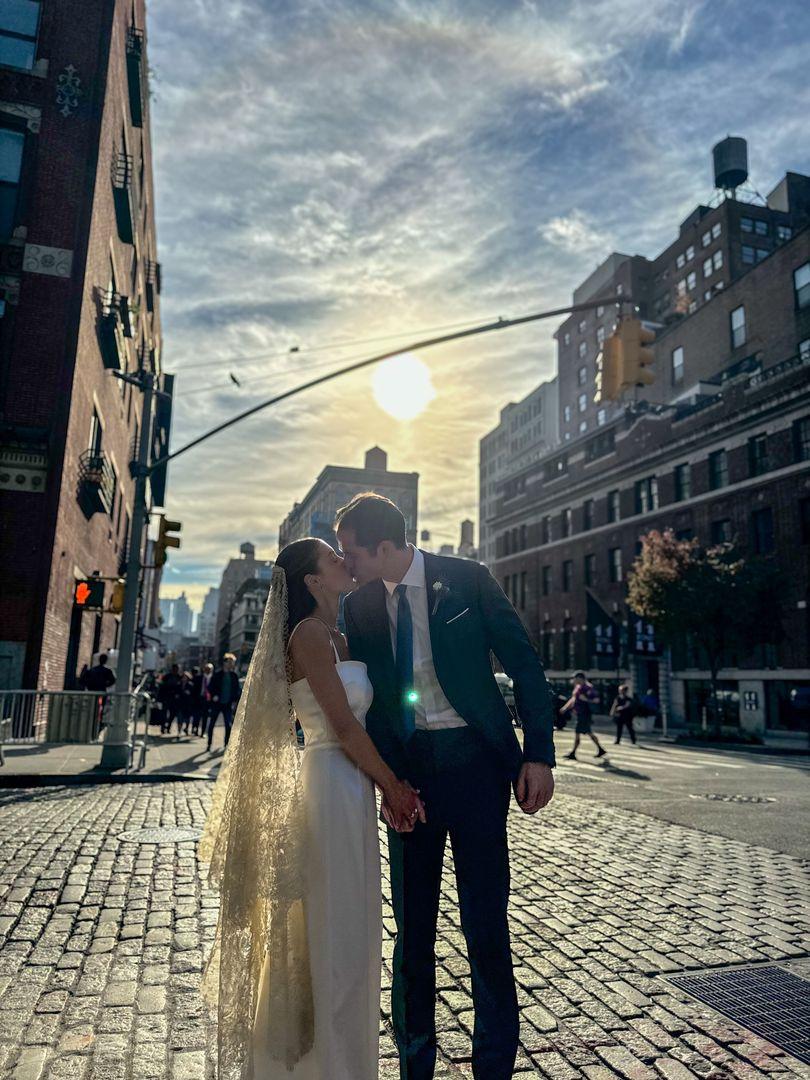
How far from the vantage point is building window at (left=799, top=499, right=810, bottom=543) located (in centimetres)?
3059

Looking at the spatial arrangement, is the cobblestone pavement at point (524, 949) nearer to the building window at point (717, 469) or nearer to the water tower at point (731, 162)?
the building window at point (717, 469)

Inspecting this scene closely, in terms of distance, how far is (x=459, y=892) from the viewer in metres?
2.73

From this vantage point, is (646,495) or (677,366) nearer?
(646,495)

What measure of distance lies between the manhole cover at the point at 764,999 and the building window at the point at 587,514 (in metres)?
45.3

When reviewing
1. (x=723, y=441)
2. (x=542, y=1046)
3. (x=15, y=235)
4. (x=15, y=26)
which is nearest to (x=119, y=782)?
(x=542, y=1046)

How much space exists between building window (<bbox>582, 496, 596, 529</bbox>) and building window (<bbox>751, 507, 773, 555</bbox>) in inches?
583

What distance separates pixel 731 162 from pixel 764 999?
6455 cm

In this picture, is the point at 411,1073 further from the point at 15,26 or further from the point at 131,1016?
the point at 15,26

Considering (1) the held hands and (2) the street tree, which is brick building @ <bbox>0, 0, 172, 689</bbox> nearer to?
(1) the held hands

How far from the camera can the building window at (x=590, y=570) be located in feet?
154

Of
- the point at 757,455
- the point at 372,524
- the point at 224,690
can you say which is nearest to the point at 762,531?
the point at 757,455

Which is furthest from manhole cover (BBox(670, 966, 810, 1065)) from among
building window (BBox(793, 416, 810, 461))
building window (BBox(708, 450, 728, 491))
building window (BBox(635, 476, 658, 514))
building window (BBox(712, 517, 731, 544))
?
building window (BBox(635, 476, 658, 514))

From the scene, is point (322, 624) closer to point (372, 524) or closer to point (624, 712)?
point (372, 524)

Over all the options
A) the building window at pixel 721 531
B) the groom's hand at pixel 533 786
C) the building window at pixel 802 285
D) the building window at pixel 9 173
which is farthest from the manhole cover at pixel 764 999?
the building window at pixel 802 285
